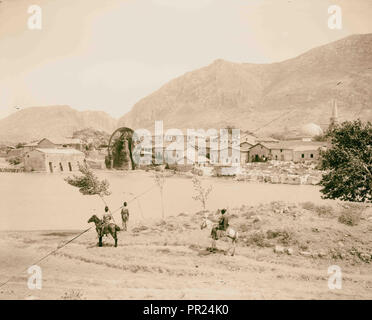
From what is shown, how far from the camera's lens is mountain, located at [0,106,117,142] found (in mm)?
11828

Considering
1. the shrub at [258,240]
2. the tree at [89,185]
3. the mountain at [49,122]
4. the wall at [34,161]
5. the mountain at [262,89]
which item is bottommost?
the shrub at [258,240]

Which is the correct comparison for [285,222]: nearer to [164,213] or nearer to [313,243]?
[313,243]

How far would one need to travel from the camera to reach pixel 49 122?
48.5 ft

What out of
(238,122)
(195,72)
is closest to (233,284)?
(195,72)

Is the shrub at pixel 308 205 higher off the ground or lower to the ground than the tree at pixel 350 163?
lower

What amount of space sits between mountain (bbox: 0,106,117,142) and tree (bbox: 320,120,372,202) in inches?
362

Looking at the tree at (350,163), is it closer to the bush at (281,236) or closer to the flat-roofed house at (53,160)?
the bush at (281,236)

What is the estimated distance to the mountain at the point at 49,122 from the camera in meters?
11.8

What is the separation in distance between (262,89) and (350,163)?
9.44 metres

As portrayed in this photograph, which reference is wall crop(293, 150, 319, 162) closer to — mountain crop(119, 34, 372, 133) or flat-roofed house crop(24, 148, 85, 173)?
mountain crop(119, 34, 372, 133)

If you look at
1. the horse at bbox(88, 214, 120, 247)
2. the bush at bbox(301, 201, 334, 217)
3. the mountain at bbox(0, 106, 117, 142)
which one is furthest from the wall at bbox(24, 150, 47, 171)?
the bush at bbox(301, 201, 334, 217)

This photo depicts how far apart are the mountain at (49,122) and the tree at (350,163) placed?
920 centimetres

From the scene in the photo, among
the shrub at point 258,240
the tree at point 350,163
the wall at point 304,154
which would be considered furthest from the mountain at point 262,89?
the shrub at point 258,240

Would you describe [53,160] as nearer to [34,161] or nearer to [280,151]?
[34,161]
